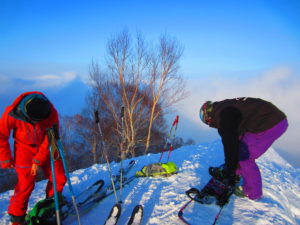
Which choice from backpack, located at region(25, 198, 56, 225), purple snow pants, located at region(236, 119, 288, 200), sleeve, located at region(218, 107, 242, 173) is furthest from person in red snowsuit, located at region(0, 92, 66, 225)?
purple snow pants, located at region(236, 119, 288, 200)

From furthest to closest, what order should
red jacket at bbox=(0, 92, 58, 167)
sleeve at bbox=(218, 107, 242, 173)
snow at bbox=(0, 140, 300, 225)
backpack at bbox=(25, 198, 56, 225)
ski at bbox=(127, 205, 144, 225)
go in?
1. sleeve at bbox=(218, 107, 242, 173)
2. snow at bbox=(0, 140, 300, 225)
3. ski at bbox=(127, 205, 144, 225)
4. red jacket at bbox=(0, 92, 58, 167)
5. backpack at bbox=(25, 198, 56, 225)

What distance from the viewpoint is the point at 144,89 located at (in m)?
14.8

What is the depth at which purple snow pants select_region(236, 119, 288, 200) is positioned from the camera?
3.17 metres

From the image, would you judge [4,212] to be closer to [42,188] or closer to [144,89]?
[42,188]

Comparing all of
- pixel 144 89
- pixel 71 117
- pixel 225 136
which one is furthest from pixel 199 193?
pixel 71 117

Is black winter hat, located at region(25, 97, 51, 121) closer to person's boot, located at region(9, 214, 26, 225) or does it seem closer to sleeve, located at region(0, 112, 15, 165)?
sleeve, located at region(0, 112, 15, 165)

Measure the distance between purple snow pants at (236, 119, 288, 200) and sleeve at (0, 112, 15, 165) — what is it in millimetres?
3380

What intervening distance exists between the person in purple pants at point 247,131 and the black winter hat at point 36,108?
2.53 metres

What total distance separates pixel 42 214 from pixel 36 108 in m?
1.35

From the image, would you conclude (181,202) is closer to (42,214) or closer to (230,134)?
(230,134)

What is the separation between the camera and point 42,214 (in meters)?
2.56

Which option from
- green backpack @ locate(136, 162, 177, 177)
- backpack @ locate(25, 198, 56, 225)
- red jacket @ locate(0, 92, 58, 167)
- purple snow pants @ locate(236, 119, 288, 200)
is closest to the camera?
backpack @ locate(25, 198, 56, 225)

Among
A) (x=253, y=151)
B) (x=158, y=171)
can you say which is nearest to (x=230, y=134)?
(x=253, y=151)

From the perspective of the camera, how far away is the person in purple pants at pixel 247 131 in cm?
306
